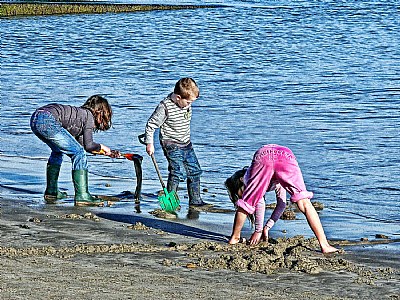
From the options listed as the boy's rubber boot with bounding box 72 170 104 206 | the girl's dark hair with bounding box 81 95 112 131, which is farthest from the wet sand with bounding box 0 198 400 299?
the girl's dark hair with bounding box 81 95 112 131

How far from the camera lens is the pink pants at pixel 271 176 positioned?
7.12 m

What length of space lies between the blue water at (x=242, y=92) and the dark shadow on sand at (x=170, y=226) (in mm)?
405

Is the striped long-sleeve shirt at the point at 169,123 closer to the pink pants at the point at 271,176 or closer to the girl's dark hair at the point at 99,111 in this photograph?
the girl's dark hair at the point at 99,111

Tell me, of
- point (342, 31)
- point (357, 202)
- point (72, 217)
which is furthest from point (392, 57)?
point (72, 217)

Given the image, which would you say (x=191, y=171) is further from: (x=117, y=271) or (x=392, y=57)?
(x=392, y=57)

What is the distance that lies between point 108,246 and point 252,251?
1063 millimetres

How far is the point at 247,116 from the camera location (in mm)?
16594

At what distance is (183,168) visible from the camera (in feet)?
29.9

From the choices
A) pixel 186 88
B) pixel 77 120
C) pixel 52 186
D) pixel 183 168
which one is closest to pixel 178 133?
pixel 183 168

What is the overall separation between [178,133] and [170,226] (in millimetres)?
1167

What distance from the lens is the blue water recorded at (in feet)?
35.5

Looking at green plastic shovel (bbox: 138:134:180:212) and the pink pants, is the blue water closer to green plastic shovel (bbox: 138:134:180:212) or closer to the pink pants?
green plastic shovel (bbox: 138:134:180:212)

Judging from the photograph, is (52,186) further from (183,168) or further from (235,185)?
(235,185)

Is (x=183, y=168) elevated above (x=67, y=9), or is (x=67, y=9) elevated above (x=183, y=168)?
(x=67, y=9)
